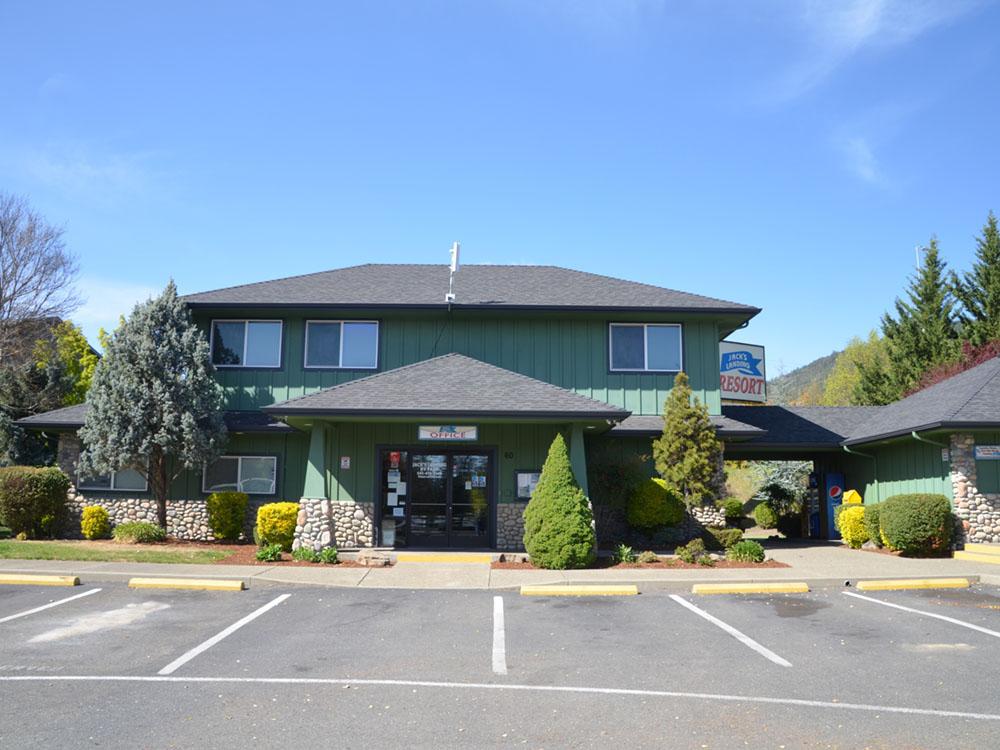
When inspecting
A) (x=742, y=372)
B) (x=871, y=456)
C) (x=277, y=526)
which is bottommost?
(x=277, y=526)

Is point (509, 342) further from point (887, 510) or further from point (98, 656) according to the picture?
point (98, 656)

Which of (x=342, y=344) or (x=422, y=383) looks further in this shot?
(x=342, y=344)

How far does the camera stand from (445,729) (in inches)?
234

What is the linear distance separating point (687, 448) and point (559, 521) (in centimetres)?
442

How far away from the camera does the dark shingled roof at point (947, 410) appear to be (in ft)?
56.6

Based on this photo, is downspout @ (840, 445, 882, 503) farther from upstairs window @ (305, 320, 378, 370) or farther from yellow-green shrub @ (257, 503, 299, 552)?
yellow-green shrub @ (257, 503, 299, 552)

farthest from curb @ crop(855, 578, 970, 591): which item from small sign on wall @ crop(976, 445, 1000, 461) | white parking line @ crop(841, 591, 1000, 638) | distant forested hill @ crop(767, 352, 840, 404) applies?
distant forested hill @ crop(767, 352, 840, 404)

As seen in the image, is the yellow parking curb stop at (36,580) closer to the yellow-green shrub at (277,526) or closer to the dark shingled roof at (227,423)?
the yellow-green shrub at (277,526)

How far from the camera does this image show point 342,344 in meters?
21.1

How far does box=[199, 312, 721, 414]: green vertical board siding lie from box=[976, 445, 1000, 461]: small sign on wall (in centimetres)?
584

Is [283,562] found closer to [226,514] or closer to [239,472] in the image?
[226,514]

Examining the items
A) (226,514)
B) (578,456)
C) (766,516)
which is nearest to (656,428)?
(578,456)

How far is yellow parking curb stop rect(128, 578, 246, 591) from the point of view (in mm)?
12555

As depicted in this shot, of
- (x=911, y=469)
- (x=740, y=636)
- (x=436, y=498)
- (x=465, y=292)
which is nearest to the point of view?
(x=740, y=636)
